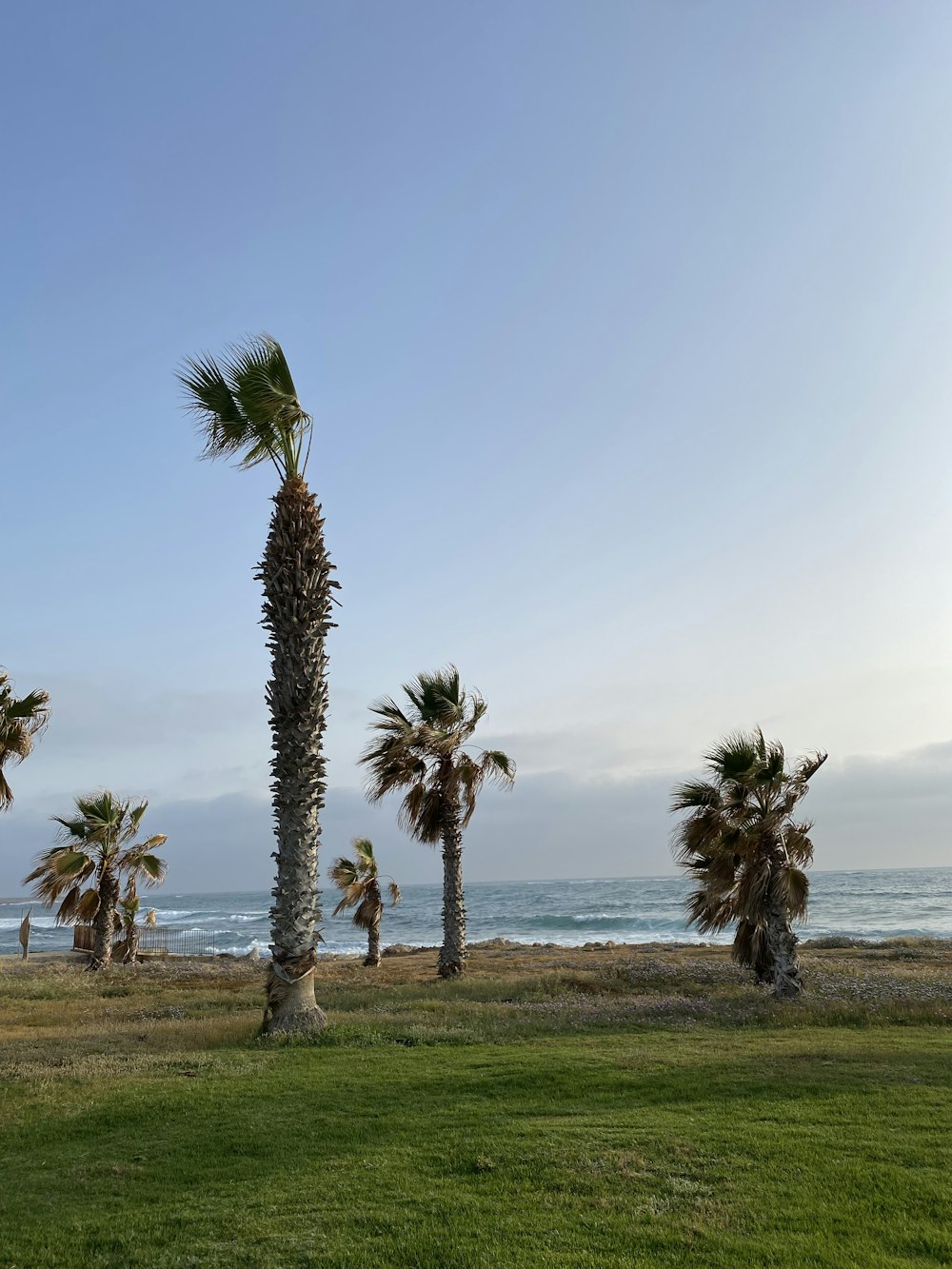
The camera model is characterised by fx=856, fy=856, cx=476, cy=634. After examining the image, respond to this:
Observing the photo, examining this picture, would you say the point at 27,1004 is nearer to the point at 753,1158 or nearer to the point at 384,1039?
the point at 384,1039

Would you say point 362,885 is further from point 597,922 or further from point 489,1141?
point 597,922

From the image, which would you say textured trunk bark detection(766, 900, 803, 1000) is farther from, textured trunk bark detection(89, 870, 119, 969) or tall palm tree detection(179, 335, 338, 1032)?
textured trunk bark detection(89, 870, 119, 969)

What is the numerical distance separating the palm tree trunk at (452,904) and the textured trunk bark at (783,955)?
1012cm

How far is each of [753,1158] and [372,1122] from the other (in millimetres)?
3911

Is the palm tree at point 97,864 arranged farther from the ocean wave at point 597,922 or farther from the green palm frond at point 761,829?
the ocean wave at point 597,922

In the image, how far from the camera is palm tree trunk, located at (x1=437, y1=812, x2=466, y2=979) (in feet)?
87.6

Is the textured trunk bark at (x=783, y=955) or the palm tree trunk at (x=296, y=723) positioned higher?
the palm tree trunk at (x=296, y=723)

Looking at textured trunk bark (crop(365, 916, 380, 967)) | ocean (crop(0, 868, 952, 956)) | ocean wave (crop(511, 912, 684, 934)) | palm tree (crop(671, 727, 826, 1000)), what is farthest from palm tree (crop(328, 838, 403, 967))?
ocean wave (crop(511, 912, 684, 934))

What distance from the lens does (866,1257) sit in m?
5.65

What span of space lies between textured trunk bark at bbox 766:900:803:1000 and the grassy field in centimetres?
241

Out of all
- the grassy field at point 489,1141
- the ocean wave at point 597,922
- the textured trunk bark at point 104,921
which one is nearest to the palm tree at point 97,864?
the textured trunk bark at point 104,921

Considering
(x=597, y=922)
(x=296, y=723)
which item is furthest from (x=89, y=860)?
(x=597, y=922)

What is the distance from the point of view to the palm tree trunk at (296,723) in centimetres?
1545

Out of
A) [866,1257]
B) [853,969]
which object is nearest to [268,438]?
[866,1257]
